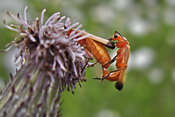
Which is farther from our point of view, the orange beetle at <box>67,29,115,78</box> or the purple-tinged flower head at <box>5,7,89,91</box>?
the orange beetle at <box>67,29,115,78</box>

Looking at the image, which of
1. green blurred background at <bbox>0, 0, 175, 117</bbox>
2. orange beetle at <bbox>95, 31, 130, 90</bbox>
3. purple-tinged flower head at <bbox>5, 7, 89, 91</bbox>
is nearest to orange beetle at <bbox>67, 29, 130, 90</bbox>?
orange beetle at <bbox>95, 31, 130, 90</bbox>

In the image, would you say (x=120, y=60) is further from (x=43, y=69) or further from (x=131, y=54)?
(x=131, y=54)

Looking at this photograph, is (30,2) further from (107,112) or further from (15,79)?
(15,79)

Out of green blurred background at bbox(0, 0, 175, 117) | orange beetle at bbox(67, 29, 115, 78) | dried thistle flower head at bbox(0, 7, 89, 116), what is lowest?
dried thistle flower head at bbox(0, 7, 89, 116)

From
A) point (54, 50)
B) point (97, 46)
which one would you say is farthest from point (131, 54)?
point (54, 50)

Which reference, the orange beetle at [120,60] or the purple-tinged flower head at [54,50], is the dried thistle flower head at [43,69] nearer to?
the purple-tinged flower head at [54,50]

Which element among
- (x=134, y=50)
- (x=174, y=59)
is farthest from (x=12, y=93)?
(x=174, y=59)

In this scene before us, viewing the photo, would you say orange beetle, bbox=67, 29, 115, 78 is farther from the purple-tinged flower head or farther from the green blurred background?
the green blurred background
